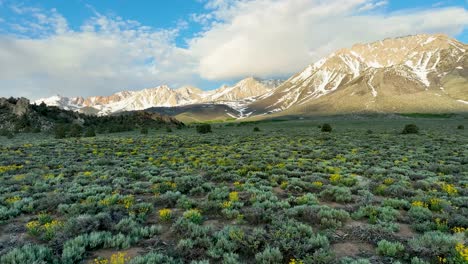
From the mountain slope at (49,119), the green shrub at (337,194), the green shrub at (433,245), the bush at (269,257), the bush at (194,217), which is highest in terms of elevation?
the mountain slope at (49,119)

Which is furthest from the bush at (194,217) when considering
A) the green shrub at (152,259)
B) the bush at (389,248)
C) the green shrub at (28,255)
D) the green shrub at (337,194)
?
the green shrub at (337,194)

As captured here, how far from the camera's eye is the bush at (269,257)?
5.62 meters

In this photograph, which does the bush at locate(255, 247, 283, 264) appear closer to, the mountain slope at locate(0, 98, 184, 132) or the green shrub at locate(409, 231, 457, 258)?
the green shrub at locate(409, 231, 457, 258)

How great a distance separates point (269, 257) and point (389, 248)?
8.80 feet

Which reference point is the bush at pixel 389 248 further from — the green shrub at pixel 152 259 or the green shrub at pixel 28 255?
the green shrub at pixel 28 255

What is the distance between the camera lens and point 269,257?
564cm

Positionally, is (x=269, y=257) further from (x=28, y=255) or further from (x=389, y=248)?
(x=28, y=255)

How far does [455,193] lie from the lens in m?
10.3

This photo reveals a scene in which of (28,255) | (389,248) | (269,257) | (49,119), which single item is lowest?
(389,248)

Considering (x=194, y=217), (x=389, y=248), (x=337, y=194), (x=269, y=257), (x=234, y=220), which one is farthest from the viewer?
(x=337, y=194)

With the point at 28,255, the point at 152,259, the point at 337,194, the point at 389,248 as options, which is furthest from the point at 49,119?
the point at 389,248

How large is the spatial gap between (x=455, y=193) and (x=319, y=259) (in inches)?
324

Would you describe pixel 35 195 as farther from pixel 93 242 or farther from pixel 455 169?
pixel 455 169

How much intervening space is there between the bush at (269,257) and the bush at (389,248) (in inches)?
90.9
